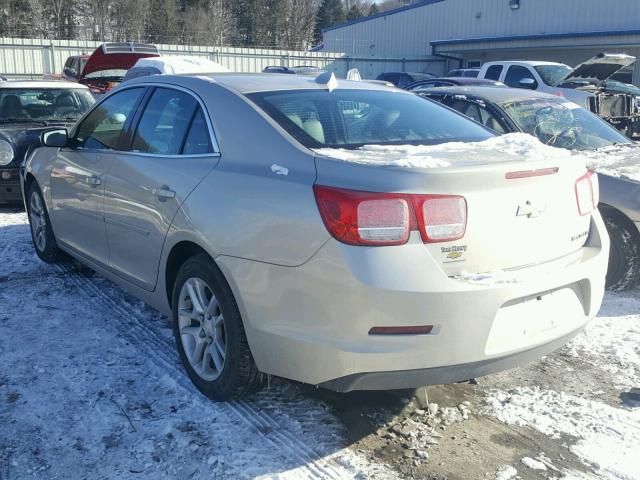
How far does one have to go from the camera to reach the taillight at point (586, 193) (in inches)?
124

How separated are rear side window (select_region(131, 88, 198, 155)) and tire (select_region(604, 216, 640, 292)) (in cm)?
330

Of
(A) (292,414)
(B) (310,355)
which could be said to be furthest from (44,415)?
(B) (310,355)

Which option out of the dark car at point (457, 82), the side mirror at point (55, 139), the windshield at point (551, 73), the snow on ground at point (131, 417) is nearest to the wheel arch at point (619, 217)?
the snow on ground at point (131, 417)

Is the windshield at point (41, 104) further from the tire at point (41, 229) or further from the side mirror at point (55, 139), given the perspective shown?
the side mirror at point (55, 139)

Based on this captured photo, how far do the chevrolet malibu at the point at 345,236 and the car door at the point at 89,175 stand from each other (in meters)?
0.37

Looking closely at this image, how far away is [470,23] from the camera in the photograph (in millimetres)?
32500

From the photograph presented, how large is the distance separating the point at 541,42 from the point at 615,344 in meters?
27.4

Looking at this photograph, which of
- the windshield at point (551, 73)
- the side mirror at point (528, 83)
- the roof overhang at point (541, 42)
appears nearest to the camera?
the side mirror at point (528, 83)

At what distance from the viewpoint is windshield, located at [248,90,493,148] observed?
10.6 ft

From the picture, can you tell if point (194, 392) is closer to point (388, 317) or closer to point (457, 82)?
point (388, 317)

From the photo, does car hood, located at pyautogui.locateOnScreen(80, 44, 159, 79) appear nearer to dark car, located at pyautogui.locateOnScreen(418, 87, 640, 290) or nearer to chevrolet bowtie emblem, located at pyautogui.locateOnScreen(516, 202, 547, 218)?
dark car, located at pyautogui.locateOnScreen(418, 87, 640, 290)

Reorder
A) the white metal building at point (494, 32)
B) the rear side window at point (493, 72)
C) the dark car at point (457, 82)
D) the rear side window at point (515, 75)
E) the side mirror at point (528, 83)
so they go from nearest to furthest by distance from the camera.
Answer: the dark car at point (457, 82)
the side mirror at point (528, 83)
the rear side window at point (515, 75)
the rear side window at point (493, 72)
the white metal building at point (494, 32)

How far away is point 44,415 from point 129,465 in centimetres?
67

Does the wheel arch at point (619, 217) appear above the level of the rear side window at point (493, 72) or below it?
below
